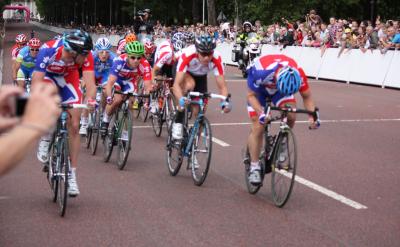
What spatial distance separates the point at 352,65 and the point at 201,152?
55.6ft

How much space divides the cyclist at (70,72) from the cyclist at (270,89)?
1678 millimetres

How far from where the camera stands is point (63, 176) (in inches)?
302

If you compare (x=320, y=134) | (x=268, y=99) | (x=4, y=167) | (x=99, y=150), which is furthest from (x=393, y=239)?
(x=320, y=134)

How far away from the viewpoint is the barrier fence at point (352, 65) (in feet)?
75.3

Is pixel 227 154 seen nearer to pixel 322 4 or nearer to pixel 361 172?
pixel 361 172

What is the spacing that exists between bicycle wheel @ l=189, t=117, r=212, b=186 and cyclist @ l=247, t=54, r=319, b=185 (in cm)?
70

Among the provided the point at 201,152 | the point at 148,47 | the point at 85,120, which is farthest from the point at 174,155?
the point at 148,47

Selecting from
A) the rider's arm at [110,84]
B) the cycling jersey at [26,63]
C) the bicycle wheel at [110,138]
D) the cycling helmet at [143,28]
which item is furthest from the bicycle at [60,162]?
the cycling helmet at [143,28]

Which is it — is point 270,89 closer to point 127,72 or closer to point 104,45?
point 127,72

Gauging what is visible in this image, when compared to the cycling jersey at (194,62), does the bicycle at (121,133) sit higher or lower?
lower

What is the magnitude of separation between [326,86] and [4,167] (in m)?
22.4

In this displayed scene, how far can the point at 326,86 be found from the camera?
24469 mm

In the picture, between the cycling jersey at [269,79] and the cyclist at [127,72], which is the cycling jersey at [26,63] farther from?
the cycling jersey at [269,79]

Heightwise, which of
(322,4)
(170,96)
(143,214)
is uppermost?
(322,4)
